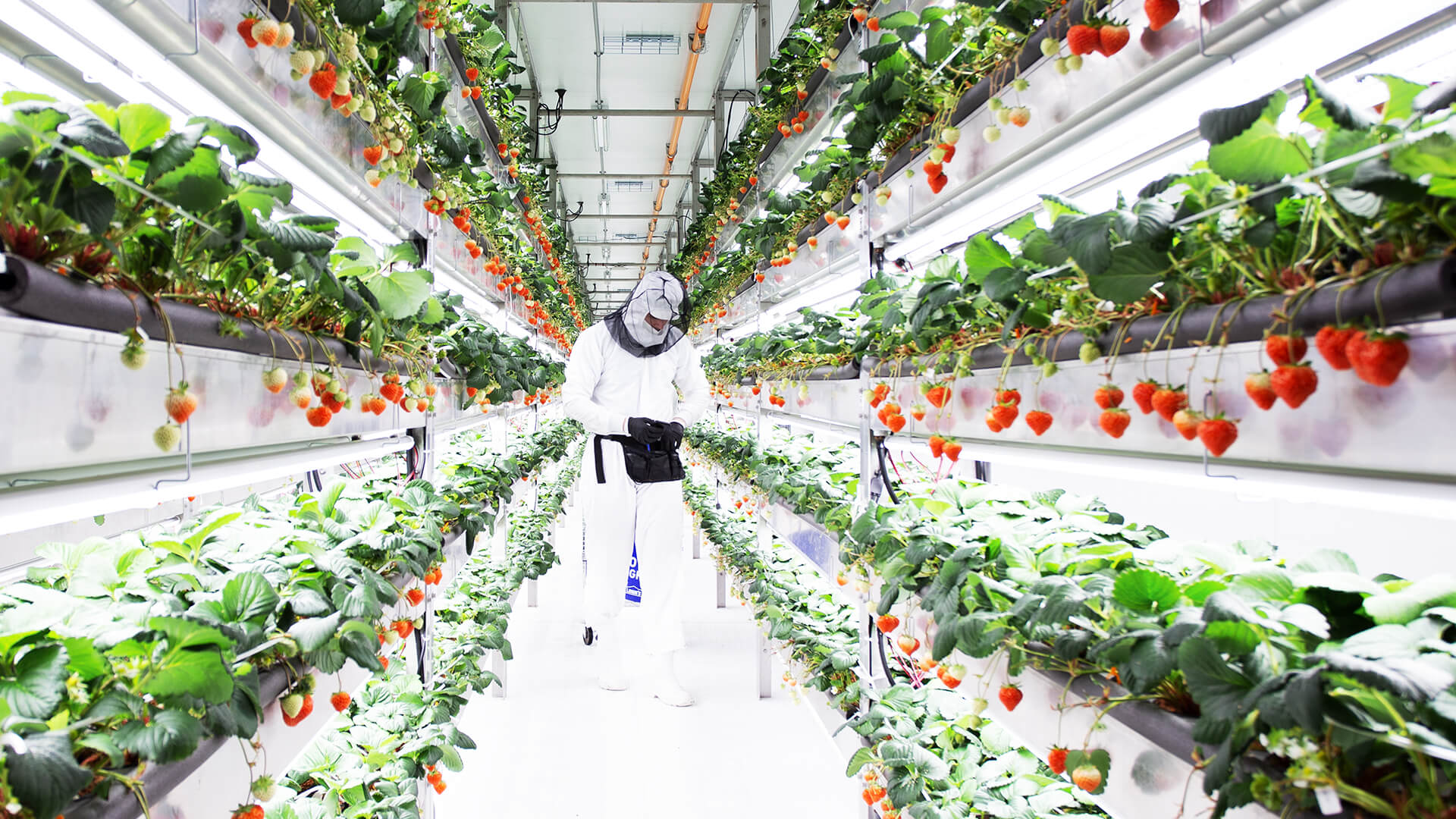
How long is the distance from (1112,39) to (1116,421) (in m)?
0.67

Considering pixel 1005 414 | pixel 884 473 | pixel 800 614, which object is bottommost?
pixel 800 614

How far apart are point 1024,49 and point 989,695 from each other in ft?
4.47

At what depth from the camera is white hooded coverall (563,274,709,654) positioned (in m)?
4.07

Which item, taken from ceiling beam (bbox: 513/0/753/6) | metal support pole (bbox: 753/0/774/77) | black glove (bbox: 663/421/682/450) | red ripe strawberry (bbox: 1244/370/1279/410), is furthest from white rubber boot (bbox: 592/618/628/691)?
ceiling beam (bbox: 513/0/753/6)

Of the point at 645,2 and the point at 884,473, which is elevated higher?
the point at 645,2

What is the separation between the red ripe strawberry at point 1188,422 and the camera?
1.04 metres

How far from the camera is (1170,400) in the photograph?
1081 millimetres

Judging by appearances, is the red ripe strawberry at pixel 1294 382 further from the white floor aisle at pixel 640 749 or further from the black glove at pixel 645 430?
the black glove at pixel 645 430

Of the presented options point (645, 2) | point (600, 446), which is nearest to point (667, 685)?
point (600, 446)

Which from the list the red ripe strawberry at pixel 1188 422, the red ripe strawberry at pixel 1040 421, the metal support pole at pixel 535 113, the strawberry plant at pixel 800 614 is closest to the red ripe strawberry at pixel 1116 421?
the red ripe strawberry at pixel 1188 422

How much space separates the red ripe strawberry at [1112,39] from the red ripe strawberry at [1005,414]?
66 cm

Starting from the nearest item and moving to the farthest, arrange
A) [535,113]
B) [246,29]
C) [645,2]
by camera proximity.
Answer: [246,29] < [645,2] < [535,113]

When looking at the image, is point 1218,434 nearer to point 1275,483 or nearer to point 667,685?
point 1275,483

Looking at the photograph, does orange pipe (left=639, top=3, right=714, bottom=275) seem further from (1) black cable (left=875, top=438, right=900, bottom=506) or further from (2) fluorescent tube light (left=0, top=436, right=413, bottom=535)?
(2) fluorescent tube light (left=0, top=436, right=413, bottom=535)
